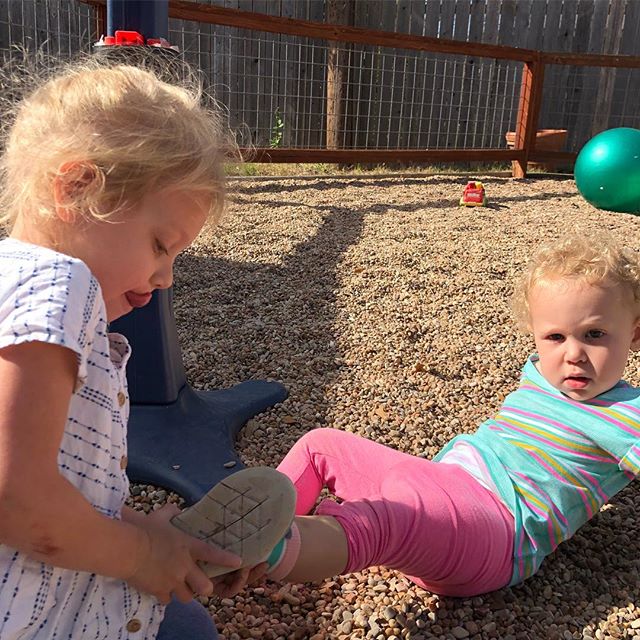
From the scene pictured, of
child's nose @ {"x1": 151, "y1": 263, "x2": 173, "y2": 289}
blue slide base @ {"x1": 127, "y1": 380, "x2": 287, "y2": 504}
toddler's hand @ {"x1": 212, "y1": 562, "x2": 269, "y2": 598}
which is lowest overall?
blue slide base @ {"x1": 127, "y1": 380, "x2": 287, "y2": 504}

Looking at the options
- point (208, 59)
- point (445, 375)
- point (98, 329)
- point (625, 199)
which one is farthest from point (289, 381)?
point (208, 59)

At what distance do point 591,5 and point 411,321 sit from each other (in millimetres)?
6810

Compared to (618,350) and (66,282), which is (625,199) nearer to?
(618,350)

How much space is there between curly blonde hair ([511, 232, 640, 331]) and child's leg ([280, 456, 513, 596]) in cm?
52

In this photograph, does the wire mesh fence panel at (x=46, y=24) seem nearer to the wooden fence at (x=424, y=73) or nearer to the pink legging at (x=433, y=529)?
the wooden fence at (x=424, y=73)

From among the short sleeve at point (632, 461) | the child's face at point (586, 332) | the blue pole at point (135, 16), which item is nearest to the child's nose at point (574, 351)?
the child's face at point (586, 332)

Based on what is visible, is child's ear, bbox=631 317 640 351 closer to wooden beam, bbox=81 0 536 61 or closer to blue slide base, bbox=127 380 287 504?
blue slide base, bbox=127 380 287 504

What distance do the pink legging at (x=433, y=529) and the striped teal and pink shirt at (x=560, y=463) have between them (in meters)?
0.04

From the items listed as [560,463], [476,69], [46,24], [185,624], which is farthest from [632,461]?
[476,69]

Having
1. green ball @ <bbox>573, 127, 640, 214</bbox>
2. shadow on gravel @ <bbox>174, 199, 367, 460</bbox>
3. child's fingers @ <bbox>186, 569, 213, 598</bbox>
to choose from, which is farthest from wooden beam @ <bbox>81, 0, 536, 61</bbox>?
child's fingers @ <bbox>186, 569, 213, 598</bbox>

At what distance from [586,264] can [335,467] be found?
738 millimetres

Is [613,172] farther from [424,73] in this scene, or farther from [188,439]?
[188,439]

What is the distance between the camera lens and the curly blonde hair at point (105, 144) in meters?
0.93

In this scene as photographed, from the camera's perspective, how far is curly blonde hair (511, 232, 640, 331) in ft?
5.25
